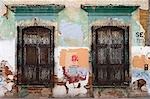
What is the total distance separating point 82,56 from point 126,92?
6.37ft

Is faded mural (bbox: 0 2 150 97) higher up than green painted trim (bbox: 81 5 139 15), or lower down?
lower down

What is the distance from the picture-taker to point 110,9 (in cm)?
1848

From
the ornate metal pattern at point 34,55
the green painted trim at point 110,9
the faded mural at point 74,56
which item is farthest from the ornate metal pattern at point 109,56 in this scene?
the ornate metal pattern at point 34,55

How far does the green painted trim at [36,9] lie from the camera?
728 inches

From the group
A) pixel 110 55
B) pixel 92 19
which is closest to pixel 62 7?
pixel 92 19

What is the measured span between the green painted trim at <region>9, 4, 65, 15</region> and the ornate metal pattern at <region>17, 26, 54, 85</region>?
57cm

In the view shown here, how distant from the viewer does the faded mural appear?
1850 centimetres

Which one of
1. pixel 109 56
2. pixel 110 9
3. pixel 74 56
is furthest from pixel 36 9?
pixel 109 56

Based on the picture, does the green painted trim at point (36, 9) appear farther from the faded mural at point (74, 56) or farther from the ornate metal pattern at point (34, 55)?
the ornate metal pattern at point (34, 55)

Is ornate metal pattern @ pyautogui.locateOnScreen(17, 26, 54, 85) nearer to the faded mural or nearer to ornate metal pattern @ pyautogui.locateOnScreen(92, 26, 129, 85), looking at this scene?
the faded mural

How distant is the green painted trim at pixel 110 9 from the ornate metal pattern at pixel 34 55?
1611 mm

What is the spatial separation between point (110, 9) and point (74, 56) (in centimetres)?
202

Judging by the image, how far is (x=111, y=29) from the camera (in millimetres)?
18625

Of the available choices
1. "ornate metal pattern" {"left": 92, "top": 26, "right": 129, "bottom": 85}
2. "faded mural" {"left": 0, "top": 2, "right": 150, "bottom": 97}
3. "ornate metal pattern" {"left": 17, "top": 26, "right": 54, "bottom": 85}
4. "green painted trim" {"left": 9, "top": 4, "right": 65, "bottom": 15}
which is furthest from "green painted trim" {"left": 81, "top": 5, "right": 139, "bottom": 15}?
"ornate metal pattern" {"left": 17, "top": 26, "right": 54, "bottom": 85}
